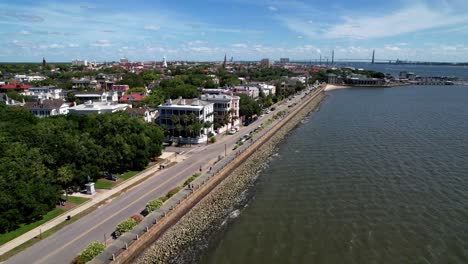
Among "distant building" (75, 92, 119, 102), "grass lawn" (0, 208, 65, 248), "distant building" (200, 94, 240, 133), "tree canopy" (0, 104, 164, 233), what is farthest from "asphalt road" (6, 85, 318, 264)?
"distant building" (75, 92, 119, 102)

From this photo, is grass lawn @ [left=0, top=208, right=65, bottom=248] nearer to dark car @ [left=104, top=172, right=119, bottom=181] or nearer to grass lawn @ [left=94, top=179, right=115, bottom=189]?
grass lawn @ [left=94, top=179, right=115, bottom=189]

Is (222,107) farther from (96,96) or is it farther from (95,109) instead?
(96,96)

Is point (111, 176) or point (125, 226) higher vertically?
point (111, 176)

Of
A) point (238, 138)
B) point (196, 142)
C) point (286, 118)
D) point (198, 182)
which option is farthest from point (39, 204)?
point (286, 118)

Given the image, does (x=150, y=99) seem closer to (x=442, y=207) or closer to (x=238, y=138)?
(x=238, y=138)

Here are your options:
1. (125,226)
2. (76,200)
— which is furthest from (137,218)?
(76,200)

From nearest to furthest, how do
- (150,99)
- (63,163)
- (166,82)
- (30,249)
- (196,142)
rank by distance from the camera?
1. (30,249)
2. (63,163)
3. (196,142)
4. (150,99)
5. (166,82)
